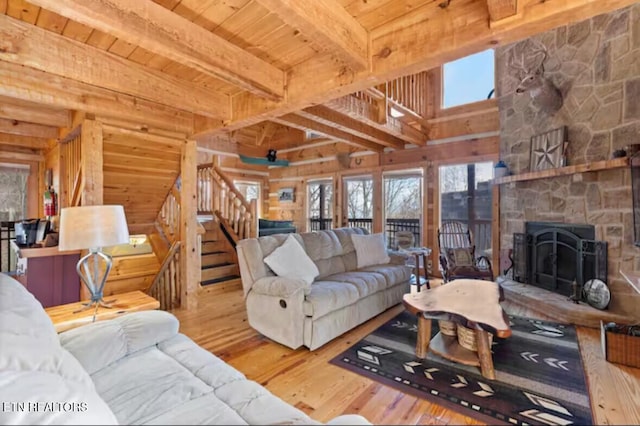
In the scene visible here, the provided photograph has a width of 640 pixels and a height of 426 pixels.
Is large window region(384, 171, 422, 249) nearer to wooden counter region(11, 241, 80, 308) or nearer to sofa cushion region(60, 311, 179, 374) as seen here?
sofa cushion region(60, 311, 179, 374)

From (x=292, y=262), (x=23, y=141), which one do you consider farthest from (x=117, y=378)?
(x=23, y=141)

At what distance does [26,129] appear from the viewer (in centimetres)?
350

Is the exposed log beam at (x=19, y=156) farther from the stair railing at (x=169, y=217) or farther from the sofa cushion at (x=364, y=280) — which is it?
the sofa cushion at (x=364, y=280)

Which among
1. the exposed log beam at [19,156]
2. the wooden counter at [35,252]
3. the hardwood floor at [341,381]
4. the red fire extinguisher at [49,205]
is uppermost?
the exposed log beam at [19,156]

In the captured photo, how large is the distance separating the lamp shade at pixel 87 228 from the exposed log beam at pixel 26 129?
7.62ft

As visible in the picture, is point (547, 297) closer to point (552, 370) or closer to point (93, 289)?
point (552, 370)

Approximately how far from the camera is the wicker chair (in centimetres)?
404

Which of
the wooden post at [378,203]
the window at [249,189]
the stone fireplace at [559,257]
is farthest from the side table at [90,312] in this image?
the window at [249,189]

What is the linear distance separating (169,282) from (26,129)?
8.11 feet

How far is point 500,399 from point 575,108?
3.47m

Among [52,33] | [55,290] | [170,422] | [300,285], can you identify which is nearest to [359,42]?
[300,285]

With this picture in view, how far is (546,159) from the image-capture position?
3.73 metres

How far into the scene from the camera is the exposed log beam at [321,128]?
3824mm

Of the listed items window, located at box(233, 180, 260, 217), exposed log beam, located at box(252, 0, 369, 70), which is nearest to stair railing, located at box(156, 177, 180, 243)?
window, located at box(233, 180, 260, 217)
